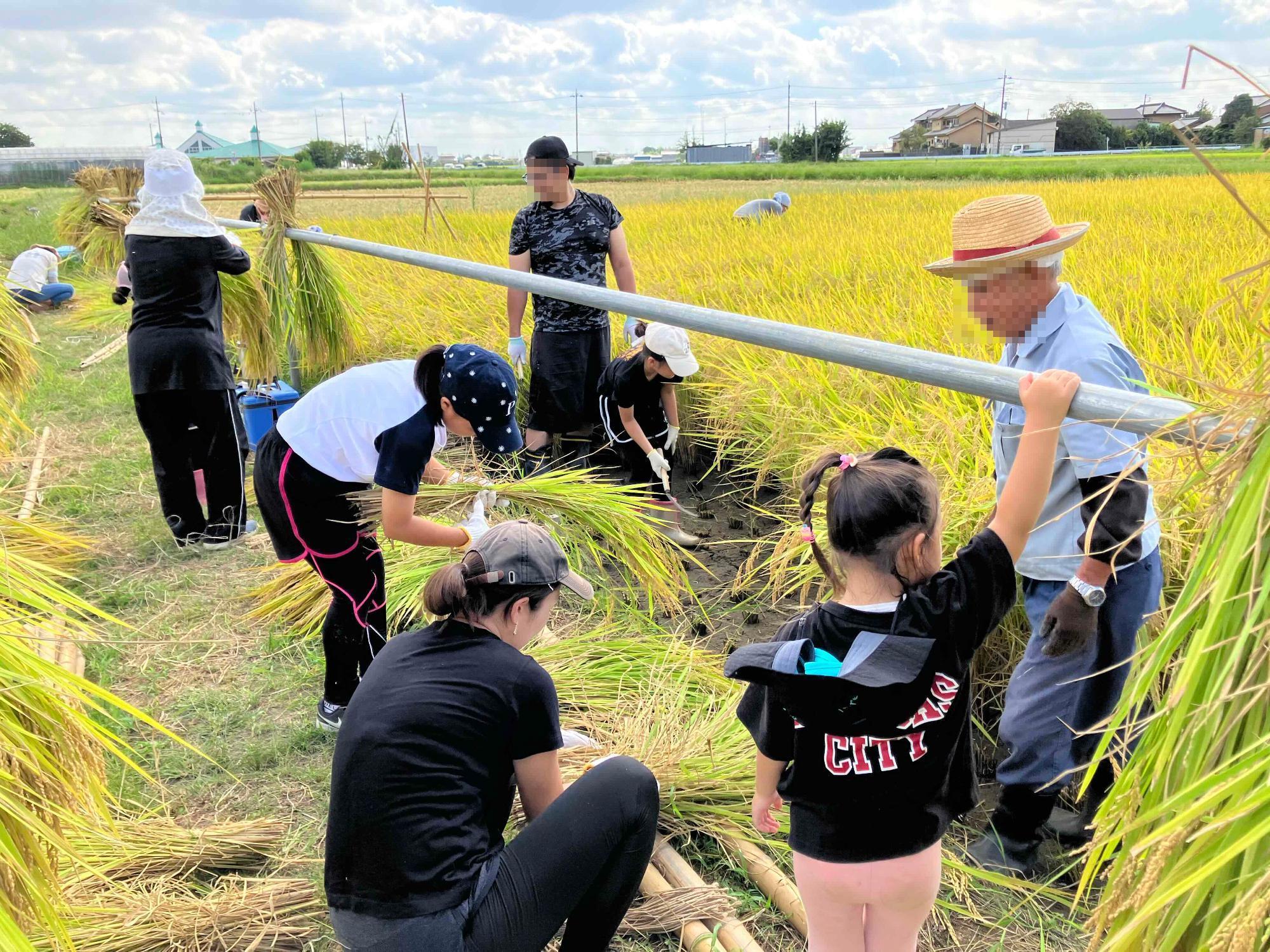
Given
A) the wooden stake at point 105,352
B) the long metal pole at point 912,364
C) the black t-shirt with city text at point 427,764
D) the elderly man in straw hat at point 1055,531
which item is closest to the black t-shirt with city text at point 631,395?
the long metal pole at point 912,364

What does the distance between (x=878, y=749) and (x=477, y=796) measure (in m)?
0.70

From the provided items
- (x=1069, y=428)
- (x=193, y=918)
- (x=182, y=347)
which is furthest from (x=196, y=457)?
(x=1069, y=428)

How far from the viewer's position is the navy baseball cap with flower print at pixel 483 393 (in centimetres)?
212

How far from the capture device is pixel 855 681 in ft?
4.17

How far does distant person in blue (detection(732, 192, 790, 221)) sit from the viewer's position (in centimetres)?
1017

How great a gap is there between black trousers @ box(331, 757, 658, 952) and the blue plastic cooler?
3619 millimetres

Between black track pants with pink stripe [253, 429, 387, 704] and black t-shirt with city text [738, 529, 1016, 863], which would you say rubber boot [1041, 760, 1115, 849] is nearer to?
black t-shirt with city text [738, 529, 1016, 863]

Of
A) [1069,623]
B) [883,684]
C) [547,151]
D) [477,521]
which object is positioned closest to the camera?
[883,684]

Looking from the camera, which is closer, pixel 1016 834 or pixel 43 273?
pixel 1016 834

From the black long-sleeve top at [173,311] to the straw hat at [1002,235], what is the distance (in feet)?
10.7

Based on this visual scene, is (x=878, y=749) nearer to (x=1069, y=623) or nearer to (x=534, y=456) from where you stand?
(x=1069, y=623)

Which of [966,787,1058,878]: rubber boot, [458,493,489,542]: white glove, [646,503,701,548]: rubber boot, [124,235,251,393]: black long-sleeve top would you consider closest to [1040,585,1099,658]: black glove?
Answer: [966,787,1058,878]: rubber boot

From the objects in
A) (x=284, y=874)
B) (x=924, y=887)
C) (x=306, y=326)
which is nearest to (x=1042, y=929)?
(x=924, y=887)

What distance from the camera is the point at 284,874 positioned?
6.87 ft
